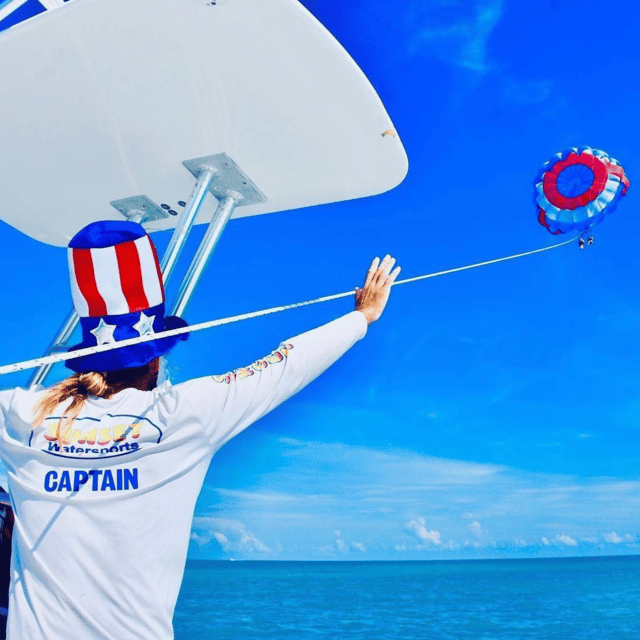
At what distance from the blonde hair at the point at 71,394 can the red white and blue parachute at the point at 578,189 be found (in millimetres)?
3722

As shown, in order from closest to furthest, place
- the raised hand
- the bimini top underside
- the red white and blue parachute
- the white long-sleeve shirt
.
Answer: the white long-sleeve shirt, the raised hand, the bimini top underside, the red white and blue parachute

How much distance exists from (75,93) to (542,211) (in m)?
3.32

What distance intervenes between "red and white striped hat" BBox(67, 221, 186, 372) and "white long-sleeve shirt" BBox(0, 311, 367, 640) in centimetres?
11

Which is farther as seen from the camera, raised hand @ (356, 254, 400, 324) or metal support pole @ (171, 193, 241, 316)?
metal support pole @ (171, 193, 241, 316)

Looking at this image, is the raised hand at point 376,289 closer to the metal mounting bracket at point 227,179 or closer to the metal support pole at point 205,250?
the metal support pole at point 205,250

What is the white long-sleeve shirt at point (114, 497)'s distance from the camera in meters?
1.14

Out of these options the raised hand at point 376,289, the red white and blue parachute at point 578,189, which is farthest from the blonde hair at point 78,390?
the red white and blue parachute at point 578,189

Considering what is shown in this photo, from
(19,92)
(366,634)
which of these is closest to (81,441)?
(19,92)

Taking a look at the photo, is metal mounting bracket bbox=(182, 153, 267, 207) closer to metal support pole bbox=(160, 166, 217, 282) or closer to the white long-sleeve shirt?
metal support pole bbox=(160, 166, 217, 282)

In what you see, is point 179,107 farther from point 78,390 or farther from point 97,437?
point 97,437

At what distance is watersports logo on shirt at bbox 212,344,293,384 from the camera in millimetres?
1243

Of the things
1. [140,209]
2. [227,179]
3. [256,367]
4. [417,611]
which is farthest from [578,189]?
[417,611]

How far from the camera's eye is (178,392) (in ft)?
3.99

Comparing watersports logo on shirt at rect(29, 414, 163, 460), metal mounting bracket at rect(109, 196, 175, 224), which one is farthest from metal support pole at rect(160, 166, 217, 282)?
watersports logo on shirt at rect(29, 414, 163, 460)
